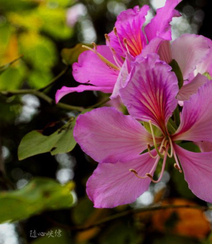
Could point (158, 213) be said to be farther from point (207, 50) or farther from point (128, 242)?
point (207, 50)

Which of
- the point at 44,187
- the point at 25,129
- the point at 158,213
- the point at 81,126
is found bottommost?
the point at 25,129

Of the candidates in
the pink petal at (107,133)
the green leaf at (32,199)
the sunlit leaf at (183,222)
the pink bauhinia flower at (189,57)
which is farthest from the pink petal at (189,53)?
the sunlit leaf at (183,222)

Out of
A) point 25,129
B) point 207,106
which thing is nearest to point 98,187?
point 207,106

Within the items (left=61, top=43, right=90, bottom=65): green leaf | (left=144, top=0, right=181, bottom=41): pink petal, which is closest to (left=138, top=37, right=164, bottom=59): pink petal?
(left=144, top=0, right=181, bottom=41): pink petal

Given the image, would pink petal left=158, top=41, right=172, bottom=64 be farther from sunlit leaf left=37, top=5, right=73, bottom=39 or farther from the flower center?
sunlit leaf left=37, top=5, right=73, bottom=39

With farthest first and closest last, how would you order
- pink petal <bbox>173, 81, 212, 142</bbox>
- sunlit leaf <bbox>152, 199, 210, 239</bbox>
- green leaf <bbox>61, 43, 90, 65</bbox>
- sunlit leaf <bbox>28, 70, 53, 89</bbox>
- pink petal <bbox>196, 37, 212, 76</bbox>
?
sunlit leaf <bbox>28, 70, 53, 89</bbox> < sunlit leaf <bbox>152, 199, 210, 239</bbox> < green leaf <bbox>61, 43, 90, 65</bbox> < pink petal <bbox>196, 37, 212, 76</bbox> < pink petal <bbox>173, 81, 212, 142</bbox>

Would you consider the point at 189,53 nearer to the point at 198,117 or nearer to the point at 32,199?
the point at 198,117

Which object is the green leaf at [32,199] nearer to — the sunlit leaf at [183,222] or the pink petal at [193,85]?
the pink petal at [193,85]
